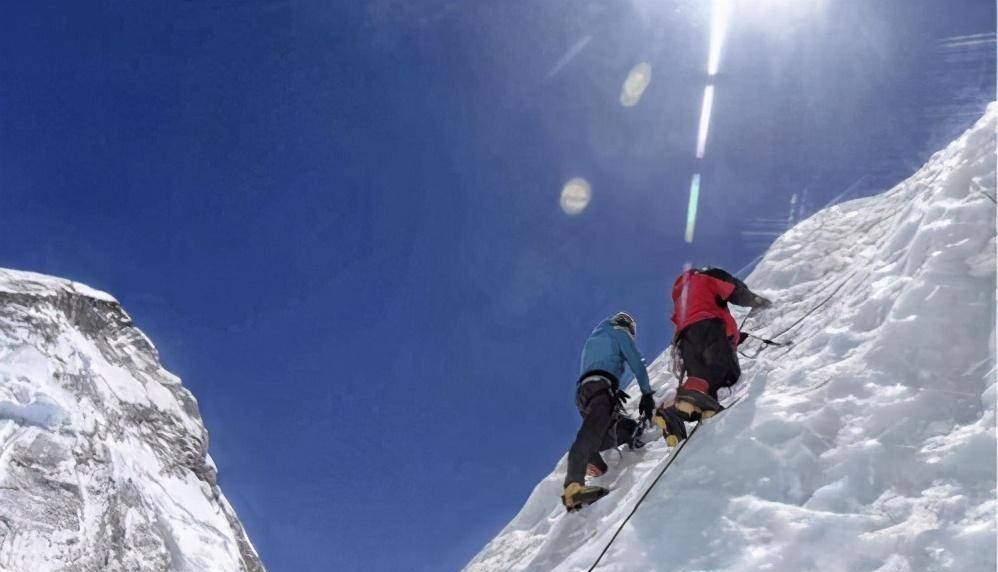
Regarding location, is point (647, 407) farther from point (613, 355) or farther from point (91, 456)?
point (91, 456)

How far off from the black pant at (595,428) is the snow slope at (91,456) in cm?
1495

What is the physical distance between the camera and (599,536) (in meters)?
5.51

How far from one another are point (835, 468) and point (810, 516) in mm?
414

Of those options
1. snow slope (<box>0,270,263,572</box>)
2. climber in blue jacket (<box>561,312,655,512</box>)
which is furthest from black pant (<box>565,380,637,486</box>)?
snow slope (<box>0,270,263,572</box>)

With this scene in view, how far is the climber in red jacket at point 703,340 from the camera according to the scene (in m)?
6.09

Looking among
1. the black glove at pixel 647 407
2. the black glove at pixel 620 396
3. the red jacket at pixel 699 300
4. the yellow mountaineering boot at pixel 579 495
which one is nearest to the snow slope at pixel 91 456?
the yellow mountaineering boot at pixel 579 495

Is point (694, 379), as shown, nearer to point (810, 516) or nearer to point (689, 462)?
point (689, 462)

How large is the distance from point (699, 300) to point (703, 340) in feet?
1.46

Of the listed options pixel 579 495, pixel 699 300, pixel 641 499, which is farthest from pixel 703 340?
pixel 641 499

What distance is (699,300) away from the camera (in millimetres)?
7250

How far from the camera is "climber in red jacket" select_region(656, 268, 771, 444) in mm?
6090

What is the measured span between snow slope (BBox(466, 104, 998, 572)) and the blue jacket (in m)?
1.20

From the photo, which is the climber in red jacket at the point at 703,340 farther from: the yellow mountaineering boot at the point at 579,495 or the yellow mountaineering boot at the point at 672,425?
the yellow mountaineering boot at the point at 579,495

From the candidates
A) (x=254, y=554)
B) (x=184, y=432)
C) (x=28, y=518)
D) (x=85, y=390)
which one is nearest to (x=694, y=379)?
(x=28, y=518)
